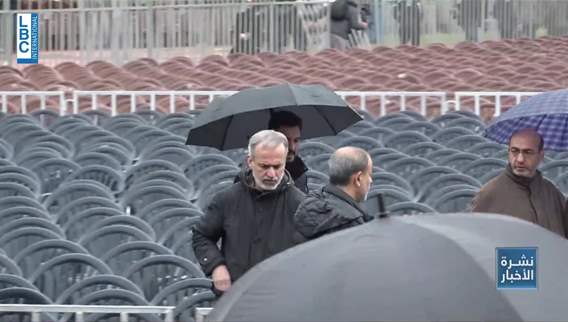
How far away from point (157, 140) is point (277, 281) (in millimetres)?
10035

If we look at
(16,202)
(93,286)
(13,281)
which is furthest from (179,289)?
(16,202)

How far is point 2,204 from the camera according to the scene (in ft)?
33.3

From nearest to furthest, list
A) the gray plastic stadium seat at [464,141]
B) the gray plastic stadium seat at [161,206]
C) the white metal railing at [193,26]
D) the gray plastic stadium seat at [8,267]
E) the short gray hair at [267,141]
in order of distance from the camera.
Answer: the short gray hair at [267,141]
the gray plastic stadium seat at [8,267]
the gray plastic stadium seat at [161,206]
the gray plastic stadium seat at [464,141]
the white metal railing at [193,26]

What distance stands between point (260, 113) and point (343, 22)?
2111 cm

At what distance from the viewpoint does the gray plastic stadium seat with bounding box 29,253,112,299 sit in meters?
7.52

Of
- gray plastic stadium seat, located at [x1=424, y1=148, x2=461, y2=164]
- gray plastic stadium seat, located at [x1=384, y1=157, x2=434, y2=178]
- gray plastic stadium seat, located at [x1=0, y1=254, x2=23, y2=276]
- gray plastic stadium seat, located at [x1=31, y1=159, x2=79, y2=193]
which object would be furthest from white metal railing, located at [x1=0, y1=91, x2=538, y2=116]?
gray plastic stadium seat, located at [x1=0, y1=254, x2=23, y2=276]

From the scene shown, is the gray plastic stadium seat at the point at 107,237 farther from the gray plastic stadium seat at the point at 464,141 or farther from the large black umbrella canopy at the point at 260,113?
the gray plastic stadium seat at the point at 464,141

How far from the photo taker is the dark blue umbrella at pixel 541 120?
7059 mm

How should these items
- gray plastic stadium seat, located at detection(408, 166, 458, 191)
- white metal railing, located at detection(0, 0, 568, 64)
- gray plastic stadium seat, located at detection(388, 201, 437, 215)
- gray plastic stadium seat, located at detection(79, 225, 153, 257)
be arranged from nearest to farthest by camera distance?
1. gray plastic stadium seat, located at detection(79, 225, 153, 257)
2. gray plastic stadium seat, located at detection(388, 201, 437, 215)
3. gray plastic stadium seat, located at detection(408, 166, 458, 191)
4. white metal railing, located at detection(0, 0, 568, 64)

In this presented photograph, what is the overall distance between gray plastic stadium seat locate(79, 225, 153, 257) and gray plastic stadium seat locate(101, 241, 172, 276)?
1.33 ft

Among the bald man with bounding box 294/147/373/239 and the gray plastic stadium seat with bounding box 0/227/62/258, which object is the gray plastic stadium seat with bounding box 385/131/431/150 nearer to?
the gray plastic stadium seat with bounding box 0/227/62/258

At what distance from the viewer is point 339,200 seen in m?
5.46

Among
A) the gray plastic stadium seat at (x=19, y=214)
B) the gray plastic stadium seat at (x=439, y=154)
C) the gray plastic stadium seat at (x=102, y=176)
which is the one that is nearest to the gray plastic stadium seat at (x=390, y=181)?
the gray plastic stadium seat at (x=439, y=154)

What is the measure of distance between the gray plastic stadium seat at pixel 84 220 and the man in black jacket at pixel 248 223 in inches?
140
